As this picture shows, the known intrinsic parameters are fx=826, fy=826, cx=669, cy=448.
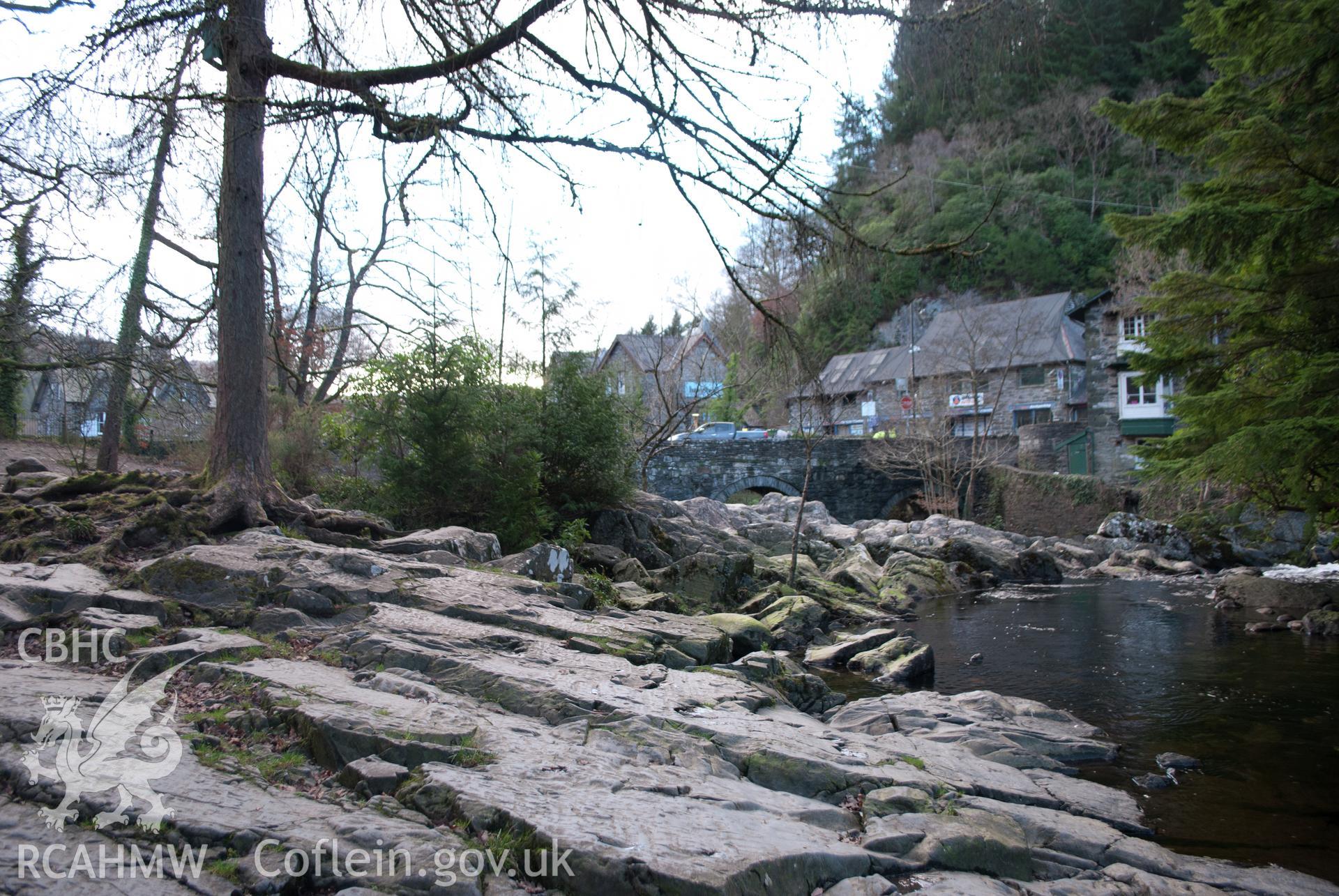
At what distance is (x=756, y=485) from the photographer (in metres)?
31.8

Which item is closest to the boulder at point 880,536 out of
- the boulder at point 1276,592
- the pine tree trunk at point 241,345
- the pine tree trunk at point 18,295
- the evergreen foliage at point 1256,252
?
the boulder at point 1276,592

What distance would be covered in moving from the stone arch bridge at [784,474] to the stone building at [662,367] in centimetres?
232

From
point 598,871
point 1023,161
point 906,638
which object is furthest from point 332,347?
point 1023,161

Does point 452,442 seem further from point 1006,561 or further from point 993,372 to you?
point 993,372

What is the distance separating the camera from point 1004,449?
31.6 m

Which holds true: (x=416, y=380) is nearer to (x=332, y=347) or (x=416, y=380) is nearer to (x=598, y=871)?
(x=598, y=871)

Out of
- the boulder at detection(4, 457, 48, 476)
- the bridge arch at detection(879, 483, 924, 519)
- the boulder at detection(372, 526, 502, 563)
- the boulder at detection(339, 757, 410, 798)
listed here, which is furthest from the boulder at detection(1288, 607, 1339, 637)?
the bridge arch at detection(879, 483, 924, 519)

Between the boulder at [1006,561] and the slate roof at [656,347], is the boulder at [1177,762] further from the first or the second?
the slate roof at [656,347]

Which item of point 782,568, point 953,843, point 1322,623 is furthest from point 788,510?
point 953,843

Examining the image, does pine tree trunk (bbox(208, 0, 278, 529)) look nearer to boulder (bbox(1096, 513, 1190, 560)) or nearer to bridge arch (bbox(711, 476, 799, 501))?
boulder (bbox(1096, 513, 1190, 560))

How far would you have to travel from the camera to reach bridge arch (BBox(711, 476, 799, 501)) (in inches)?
1246

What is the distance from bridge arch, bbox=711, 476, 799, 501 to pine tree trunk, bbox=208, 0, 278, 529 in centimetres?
2415

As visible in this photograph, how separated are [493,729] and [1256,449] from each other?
25.2ft

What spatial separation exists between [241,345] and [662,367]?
70.7 ft
